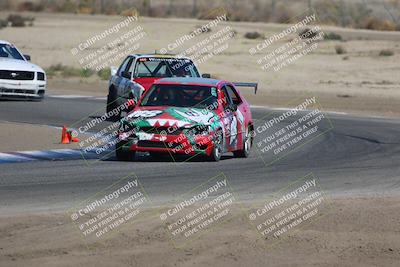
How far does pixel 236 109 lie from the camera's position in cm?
1892

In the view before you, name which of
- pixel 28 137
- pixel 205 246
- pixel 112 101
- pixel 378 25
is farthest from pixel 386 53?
pixel 205 246

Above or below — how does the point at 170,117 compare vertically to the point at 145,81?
above

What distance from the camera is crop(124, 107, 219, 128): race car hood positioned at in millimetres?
17516

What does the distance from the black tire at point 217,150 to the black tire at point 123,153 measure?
1212 mm

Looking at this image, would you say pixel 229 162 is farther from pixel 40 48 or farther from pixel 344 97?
pixel 40 48

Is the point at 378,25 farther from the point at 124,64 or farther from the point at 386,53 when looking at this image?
the point at 124,64

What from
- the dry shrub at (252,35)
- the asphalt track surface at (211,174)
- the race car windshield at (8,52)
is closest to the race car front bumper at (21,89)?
the race car windshield at (8,52)

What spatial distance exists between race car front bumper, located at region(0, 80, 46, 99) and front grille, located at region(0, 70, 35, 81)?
10cm

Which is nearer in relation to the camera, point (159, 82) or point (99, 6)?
point (159, 82)

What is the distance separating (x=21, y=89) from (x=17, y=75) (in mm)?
404

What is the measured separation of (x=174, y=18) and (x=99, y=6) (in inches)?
421

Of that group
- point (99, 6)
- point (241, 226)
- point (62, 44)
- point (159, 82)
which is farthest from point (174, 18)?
point (241, 226)

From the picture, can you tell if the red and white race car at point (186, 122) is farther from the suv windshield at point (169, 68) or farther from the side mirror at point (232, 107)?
the suv windshield at point (169, 68)

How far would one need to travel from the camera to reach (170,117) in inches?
695
